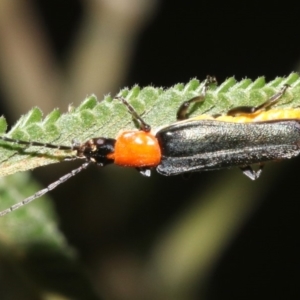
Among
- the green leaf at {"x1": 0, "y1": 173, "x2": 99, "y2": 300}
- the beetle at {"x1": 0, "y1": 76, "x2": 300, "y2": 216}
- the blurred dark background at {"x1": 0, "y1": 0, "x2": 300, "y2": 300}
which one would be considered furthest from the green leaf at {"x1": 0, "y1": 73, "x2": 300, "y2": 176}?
the blurred dark background at {"x1": 0, "y1": 0, "x2": 300, "y2": 300}

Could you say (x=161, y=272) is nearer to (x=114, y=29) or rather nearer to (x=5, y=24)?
(x=114, y=29)

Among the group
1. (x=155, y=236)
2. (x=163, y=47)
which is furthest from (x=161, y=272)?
(x=163, y=47)

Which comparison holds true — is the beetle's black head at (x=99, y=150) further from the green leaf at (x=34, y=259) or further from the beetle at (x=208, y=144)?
the green leaf at (x=34, y=259)

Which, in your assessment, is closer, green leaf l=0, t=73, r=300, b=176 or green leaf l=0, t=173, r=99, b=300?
green leaf l=0, t=73, r=300, b=176

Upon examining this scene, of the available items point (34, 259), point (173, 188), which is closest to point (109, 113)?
point (34, 259)

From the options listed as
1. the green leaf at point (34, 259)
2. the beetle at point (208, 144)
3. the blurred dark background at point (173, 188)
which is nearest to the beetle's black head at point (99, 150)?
the beetle at point (208, 144)

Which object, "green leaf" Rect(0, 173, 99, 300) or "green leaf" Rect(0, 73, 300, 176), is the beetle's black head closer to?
"green leaf" Rect(0, 173, 99, 300)

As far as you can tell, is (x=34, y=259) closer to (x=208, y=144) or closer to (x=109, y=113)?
(x=109, y=113)
